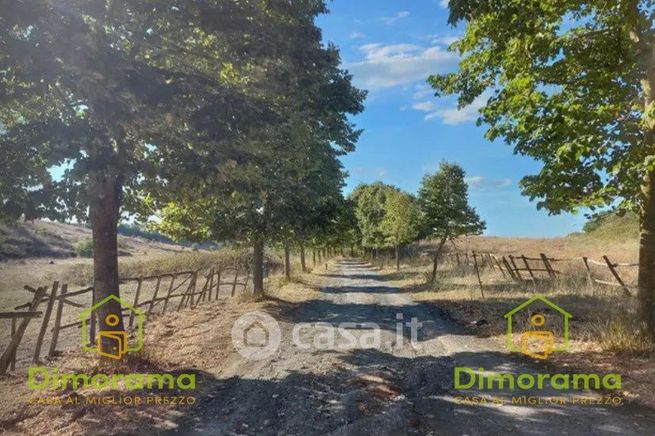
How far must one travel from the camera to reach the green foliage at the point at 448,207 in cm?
2591

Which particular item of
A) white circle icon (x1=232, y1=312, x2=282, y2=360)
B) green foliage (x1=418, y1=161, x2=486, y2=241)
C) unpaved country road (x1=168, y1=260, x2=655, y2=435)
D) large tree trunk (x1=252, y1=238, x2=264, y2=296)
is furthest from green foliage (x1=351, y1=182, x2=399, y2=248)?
unpaved country road (x1=168, y1=260, x2=655, y2=435)

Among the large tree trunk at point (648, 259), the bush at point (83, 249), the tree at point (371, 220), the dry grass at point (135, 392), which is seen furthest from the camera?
the bush at point (83, 249)

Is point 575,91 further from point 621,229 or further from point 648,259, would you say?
point 621,229

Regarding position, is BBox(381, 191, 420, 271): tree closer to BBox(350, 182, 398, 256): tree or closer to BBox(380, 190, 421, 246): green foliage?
BBox(380, 190, 421, 246): green foliage

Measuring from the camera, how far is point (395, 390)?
688 cm

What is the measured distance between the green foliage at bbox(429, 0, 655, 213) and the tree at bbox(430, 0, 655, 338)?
0.02 metres

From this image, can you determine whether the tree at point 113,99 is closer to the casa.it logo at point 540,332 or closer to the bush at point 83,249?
the casa.it logo at point 540,332

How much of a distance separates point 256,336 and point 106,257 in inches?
176

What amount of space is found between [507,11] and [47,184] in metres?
8.34

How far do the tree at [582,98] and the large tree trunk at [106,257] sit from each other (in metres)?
6.72

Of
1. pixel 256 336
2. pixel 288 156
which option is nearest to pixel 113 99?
pixel 288 156

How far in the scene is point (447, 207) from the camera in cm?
2591

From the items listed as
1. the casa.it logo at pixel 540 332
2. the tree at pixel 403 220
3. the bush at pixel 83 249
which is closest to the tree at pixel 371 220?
the tree at pixel 403 220

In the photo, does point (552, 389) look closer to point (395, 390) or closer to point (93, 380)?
point (395, 390)
